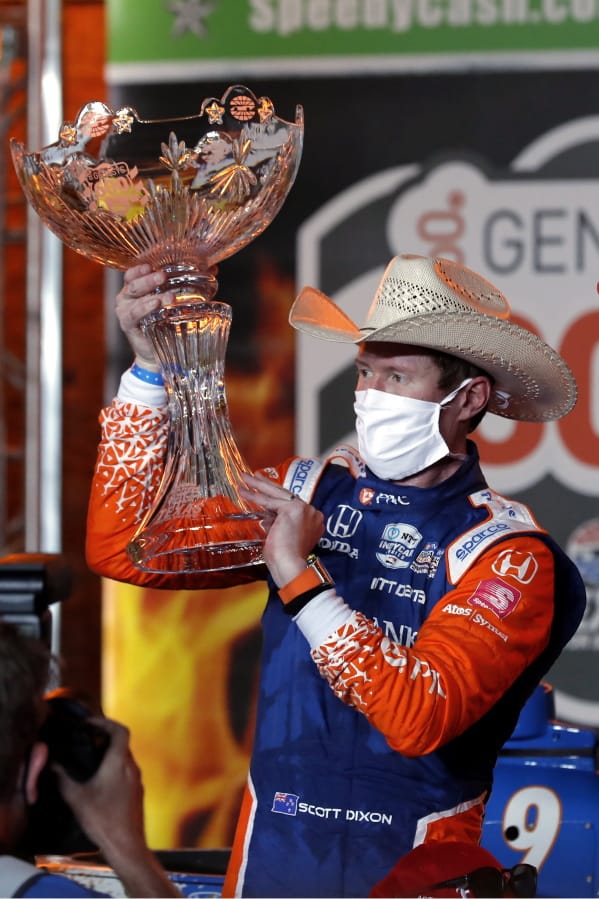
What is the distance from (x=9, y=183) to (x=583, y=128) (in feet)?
7.29

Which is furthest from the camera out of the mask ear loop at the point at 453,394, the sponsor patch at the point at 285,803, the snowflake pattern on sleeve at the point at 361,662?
the mask ear loop at the point at 453,394

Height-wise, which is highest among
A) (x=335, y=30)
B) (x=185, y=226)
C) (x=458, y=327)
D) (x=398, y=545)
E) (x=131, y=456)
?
(x=335, y=30)

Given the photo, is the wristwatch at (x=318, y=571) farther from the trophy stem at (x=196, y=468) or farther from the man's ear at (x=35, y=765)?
the man's ear at (x=35, y=765)

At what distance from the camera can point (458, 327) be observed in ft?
6.34

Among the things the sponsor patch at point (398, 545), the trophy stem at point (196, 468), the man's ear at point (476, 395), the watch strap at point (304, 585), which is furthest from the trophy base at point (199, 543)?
the man's ear at point (476, 395)

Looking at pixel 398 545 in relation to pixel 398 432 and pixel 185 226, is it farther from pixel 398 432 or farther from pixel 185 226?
pixel 185 226

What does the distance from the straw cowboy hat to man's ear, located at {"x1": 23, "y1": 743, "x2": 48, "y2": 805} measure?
86cm

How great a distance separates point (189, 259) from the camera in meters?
1.84

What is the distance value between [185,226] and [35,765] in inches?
30.8

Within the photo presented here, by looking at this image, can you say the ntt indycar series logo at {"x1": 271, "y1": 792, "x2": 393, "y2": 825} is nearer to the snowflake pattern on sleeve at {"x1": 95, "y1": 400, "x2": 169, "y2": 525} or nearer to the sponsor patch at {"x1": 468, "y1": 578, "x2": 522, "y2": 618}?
the sponsor patch at {"x1": 468, "y1": 578, "x2": 522, "y2": 618}

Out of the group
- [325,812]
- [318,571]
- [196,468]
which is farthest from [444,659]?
[196,468]

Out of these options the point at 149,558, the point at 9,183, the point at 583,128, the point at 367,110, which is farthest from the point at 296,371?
the point at 149,558

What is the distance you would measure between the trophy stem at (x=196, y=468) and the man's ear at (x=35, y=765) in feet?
1.52

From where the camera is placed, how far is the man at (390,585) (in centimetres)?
170
